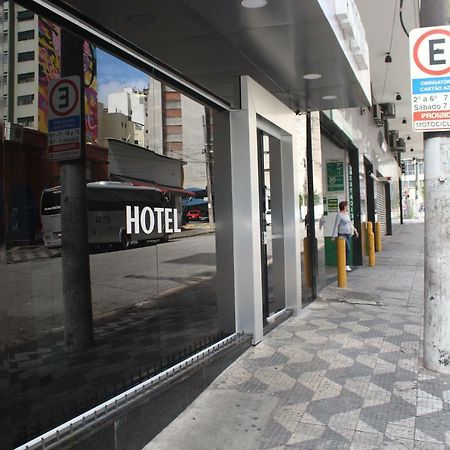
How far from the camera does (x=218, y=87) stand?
5.33 m

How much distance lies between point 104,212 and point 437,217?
3.03 metres

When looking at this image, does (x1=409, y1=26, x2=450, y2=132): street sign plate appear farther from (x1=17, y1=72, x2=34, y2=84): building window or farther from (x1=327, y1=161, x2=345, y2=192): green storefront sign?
(x1=327, y1=161, x2=345, y2=192): green storefront sign

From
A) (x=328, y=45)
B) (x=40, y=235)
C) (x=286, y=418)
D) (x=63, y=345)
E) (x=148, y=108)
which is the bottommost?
(x=286, y=418)

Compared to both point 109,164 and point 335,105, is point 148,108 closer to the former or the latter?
point 109,164

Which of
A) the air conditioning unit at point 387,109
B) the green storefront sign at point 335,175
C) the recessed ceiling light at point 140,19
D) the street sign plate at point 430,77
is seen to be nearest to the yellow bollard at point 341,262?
the green storefront sign at point 335,175

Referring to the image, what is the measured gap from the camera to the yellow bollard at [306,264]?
8.73 m

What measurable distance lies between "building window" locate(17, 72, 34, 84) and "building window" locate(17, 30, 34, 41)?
19 cm

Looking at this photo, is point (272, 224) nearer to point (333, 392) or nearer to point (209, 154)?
point (209, 154)

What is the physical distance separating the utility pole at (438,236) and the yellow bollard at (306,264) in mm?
3923

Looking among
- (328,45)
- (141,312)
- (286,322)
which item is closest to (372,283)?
(286,322)

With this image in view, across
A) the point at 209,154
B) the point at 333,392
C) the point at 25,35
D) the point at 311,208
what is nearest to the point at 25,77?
the point at 25,35

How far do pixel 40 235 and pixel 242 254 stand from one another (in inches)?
111

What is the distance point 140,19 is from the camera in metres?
4.14

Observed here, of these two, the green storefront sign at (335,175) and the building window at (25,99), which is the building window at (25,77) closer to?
the building window at (25,99)
